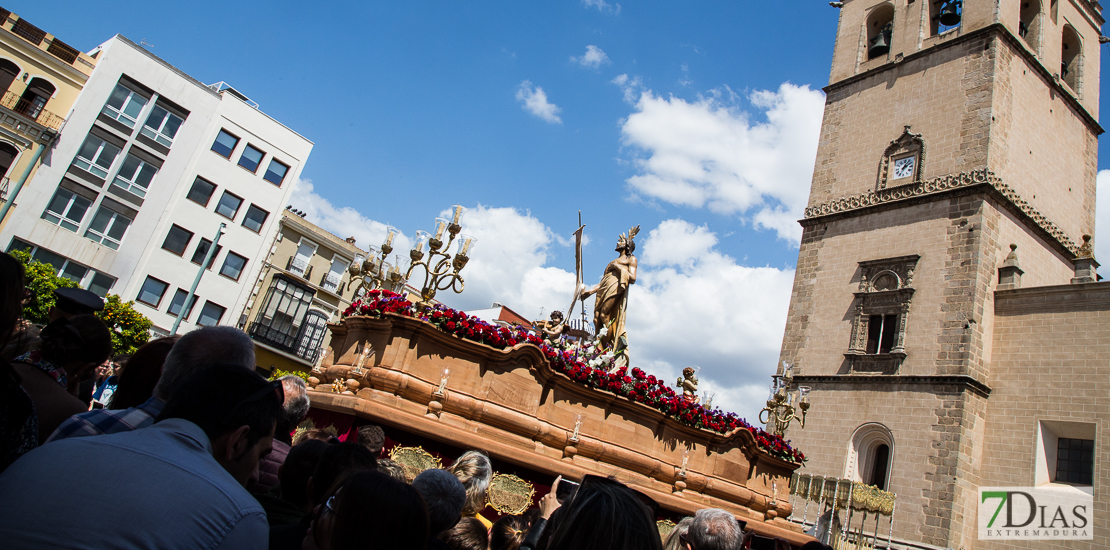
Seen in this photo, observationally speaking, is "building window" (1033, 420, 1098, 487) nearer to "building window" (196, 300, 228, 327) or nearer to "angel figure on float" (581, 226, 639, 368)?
"angel figure on float" (581, 226, 639, 368)

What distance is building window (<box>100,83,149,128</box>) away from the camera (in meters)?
30.7

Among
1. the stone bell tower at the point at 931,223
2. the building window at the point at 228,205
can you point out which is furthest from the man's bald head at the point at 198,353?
the building window at the point at 228,205

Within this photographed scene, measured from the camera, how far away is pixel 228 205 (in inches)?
1361

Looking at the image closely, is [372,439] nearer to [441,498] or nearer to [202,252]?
A: [441,498]

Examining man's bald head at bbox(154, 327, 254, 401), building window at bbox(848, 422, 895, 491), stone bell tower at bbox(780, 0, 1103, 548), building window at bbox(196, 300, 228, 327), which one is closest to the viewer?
man's bald head at bbox(154, 327, 254, 401)

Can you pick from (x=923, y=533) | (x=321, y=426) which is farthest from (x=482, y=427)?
(x=923, y=533)

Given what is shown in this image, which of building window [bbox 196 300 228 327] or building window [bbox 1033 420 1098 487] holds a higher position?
building window [bbox 1033 420 1098 487]

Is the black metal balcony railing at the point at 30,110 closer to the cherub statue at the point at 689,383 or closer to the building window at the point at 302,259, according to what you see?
the building window at the point at 302,259

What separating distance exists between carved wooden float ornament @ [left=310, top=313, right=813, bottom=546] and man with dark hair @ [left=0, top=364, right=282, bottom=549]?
622 centimetres

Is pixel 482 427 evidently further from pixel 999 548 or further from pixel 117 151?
pixel 117 151

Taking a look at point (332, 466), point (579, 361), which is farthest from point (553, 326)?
point (332, 466)

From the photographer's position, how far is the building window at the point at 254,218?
1388 inches

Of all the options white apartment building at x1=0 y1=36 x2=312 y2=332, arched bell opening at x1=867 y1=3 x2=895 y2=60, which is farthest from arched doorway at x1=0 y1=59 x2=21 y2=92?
Result: arched bell opening at x1=867 y1=3 x2=895 y2=60

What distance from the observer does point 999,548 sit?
2020 cm
